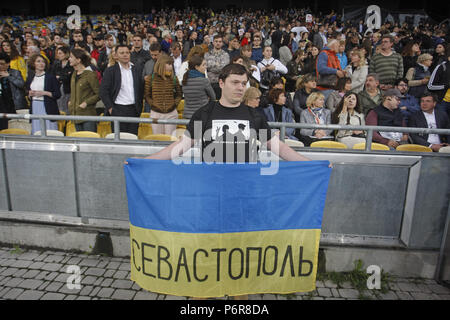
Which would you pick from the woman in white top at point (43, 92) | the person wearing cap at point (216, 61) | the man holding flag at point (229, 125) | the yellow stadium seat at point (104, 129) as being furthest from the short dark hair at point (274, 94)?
the woman in white top at point (43, 92)

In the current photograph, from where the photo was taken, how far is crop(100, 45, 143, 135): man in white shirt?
5.88 meters

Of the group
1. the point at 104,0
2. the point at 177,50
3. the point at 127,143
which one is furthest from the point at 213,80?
the point at 104,0

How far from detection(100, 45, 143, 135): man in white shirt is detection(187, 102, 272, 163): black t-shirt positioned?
10.6ft

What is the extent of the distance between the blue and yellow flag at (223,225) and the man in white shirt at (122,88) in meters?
3.19

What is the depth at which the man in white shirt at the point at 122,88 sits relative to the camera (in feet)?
19.3

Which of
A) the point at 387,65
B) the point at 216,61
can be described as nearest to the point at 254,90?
the point at 216,61

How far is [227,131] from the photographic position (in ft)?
9.83

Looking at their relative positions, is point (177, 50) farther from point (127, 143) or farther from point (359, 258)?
point (359, 258)

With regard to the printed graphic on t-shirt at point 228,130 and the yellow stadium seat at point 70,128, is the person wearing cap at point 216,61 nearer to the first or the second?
the yellow stadium seat at point 70,128

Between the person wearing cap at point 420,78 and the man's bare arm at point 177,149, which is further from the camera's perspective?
the person wearing cap at point 420,78

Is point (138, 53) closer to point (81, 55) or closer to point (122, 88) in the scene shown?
point (81, 55)

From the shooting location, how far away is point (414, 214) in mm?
3865

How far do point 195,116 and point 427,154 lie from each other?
256cm

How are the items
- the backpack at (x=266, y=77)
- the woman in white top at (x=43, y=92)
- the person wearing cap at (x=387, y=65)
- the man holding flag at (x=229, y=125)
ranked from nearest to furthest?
the man holding flag at (x=229, y=125) < the woman in white top at (x=43, y=92) < the person wearing cap at (x=387, y=65) < the backpack at (x=266, y=77)
